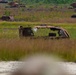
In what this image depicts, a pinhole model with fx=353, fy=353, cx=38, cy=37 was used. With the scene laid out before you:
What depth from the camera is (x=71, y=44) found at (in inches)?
531

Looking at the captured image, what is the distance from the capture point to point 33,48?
1241 cm

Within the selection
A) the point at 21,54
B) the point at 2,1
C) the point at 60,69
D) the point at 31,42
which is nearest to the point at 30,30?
the point at 31,42

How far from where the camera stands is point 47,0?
15738cm

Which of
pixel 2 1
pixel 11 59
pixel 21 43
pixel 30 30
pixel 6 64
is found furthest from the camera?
pixel 2 1

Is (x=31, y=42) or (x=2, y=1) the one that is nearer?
(x=31, y=42)

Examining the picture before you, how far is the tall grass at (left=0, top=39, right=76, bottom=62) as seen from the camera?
12008mm

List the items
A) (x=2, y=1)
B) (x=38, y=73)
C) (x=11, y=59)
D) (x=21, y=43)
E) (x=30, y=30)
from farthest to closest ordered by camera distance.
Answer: (x=2, y=1) < (x=30, y=30) < (x=21, y=43) < (x=11, y=59) < (x=38, y=73)

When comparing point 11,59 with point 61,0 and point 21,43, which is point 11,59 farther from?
point 61,0

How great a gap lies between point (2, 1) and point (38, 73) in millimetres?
150707

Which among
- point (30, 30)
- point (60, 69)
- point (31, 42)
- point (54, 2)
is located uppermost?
point (60, 69)

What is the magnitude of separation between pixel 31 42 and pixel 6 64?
240 centimetres

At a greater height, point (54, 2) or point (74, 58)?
point (74, 58)

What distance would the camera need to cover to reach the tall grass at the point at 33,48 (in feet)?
39.4

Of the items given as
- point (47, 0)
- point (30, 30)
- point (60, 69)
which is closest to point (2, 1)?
point (47, 0)
